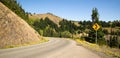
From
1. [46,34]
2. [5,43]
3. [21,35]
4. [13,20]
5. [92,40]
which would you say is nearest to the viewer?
[5,43]

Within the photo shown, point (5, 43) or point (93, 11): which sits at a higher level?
point (93, 11)

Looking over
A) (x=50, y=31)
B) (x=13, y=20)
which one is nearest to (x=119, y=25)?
(x=50, y=31)

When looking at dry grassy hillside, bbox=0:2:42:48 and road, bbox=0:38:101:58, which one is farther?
dry grassy hillside, bbox=0:2:42:48

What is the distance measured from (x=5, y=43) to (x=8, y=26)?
6025 mm

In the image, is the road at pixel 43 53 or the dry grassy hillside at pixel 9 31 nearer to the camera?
the road at pixel 43 53

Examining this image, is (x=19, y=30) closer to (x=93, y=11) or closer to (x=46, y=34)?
(x=93, y=11)

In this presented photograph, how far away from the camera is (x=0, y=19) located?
34.1 meters

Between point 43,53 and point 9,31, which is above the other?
point 9,31

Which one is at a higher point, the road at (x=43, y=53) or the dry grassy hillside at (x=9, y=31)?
the dry grassy hillside at (x=9, y=31)

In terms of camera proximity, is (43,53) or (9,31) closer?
(43,53)

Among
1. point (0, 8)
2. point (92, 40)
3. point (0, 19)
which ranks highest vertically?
point (0, 8)

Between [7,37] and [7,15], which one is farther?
[7,15]

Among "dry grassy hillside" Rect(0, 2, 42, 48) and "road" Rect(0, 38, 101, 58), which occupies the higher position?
"dry grassy hillside" Rect(0, 2, 42, 48)

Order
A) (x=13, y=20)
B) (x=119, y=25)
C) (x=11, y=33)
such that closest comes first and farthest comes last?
(x=11, y=33)
(x=13, y=20)
(x=119, y=25)
